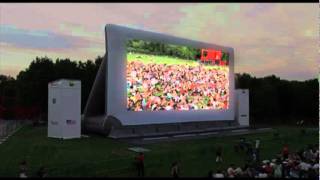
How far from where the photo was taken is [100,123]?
4556cm

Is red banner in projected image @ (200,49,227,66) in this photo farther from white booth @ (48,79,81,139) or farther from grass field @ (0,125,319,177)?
white booth @ (48,79,81,139)

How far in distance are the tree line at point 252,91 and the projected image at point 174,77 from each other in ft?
73.9

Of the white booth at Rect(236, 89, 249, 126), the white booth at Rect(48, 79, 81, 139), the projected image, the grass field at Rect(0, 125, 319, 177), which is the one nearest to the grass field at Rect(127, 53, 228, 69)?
the projected image

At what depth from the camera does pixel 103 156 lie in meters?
33.2

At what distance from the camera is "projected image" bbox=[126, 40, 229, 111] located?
46375 mm

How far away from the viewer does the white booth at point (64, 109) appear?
4247 cm

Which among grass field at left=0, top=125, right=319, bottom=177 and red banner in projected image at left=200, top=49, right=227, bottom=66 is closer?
grass field at left=0, top=125, right=319, bottom=177

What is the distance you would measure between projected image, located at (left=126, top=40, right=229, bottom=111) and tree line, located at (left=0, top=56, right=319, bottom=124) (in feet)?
73.9

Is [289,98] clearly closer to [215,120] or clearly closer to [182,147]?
[215,120]

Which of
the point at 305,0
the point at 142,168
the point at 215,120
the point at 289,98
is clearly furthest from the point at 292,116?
the point at 305,0

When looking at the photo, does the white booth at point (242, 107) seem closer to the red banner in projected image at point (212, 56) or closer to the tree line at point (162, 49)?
the red banner in projected image at point (212, 56)

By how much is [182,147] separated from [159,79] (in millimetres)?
10534

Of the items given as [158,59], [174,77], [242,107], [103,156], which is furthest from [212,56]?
[103,156]

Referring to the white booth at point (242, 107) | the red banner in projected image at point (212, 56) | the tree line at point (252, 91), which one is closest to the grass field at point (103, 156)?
the red banner in projected image at point (212, 56)
